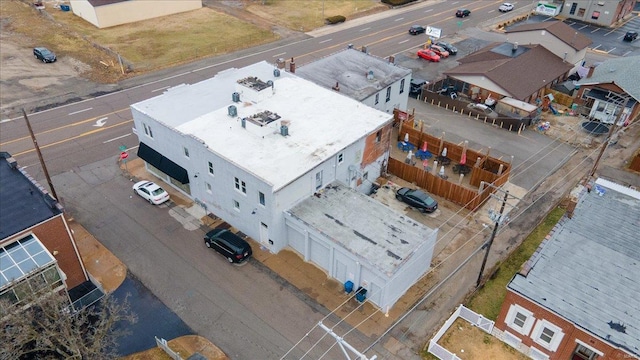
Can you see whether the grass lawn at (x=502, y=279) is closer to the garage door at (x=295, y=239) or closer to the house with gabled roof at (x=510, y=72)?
the garage door at (x=295, y=239)

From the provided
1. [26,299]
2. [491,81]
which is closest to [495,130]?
[491,81]

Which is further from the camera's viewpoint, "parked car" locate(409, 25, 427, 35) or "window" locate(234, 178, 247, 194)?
"parked car" locate(409, 25, 427, 35)

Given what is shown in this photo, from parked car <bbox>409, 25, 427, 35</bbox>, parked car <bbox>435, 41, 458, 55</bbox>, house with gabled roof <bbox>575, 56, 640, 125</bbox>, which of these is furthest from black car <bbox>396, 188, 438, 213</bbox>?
parked car <bbox>409, 25, 427, 35</bbox>

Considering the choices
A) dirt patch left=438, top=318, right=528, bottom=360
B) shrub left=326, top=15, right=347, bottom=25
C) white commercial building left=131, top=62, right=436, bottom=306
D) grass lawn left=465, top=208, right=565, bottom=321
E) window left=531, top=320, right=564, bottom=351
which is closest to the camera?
window left=531, top=320, right=564, bottom=351

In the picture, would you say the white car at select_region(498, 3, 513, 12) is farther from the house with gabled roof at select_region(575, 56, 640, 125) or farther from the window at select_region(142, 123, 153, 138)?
the window at select_region(142, 123, 153, 138)

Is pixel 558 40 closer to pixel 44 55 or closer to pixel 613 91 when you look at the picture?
pixel 613 91

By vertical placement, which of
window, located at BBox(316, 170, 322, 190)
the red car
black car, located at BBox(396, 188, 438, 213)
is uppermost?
window, located at BBox(316, 170, 322, 190)

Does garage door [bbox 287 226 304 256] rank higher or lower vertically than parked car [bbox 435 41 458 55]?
lower
